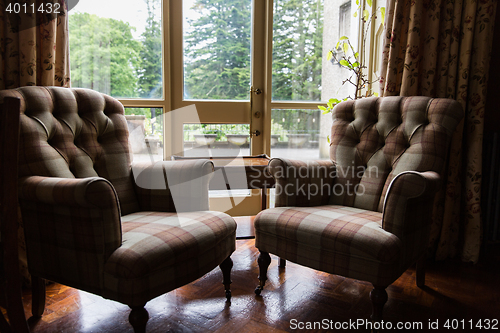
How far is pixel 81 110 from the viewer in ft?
5.65

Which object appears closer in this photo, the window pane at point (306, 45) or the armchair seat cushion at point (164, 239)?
the armchair seat cushion at point (164, 239)

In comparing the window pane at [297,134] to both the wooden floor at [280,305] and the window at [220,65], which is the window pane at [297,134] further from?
the wooden floor at [280,305]

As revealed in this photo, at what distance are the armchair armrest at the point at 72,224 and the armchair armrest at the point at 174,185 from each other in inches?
18.0

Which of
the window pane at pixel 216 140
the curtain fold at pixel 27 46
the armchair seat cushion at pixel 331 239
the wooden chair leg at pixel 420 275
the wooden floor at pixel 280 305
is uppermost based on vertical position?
the curtain fold at pixel 27 46

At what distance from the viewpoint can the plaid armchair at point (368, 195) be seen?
4.54 ft

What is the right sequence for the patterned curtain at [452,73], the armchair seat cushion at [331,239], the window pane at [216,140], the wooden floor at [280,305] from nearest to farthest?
the armchair seat cushion at [331,239] → the wooden floor at [280,305] → the patterned curtain at [452,73] → the window pane at [216,140]

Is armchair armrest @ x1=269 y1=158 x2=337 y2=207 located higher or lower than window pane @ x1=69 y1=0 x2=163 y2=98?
lower

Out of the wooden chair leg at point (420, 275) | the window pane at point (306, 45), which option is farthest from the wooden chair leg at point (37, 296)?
the window pane at point (306, 45)

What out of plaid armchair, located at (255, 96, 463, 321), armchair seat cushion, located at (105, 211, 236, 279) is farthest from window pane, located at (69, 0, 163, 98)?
plaid armchair, located at (255, 96, 463, 321)

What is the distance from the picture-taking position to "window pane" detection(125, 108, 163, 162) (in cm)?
260

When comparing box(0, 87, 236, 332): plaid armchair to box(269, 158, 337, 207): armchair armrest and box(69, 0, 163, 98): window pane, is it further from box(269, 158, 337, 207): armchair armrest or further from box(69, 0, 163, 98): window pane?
box(69, 0, 163, 98): window pane

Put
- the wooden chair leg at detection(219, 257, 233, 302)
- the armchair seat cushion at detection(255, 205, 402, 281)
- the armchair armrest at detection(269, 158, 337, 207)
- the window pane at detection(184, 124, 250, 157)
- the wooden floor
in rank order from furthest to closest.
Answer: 1. the window pane at detection(184, 124, 250, 157)
2. the armchair armrest at detection(269, 158, 337, 207)
3. the wooden chair leg at detection(219, 257, 233, 302)
4. the wooden floor
5. the armchair seat cushion at detection(255, 205, 402, 281)

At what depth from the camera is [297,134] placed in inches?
116

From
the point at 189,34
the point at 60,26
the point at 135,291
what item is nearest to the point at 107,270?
the point at 135,291
